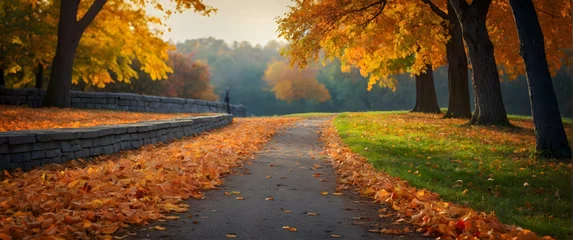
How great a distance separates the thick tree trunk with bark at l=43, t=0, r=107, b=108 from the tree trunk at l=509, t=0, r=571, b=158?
16473mm

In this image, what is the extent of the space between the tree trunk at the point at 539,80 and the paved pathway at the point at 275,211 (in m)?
4.51

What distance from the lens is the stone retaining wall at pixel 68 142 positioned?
792 centimetres

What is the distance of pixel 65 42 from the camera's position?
21.5 meters

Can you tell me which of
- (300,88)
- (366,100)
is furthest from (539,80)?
(366,100)

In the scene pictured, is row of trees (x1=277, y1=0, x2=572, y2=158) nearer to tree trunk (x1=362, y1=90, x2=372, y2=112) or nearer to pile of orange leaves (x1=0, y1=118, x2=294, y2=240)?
pile of orange leaves (x1=0, y1=118, x2=294, y2=240)

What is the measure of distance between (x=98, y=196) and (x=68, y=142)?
11.8 ft

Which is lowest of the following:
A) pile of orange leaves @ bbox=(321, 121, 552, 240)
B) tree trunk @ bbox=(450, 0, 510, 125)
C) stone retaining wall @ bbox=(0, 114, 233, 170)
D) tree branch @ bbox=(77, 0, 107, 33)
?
pile of orange leaves @ bbox=(321, 121, 552, 240)

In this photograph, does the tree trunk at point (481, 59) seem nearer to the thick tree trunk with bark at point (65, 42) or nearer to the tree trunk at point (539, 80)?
the tree trunk at point (539, 80)

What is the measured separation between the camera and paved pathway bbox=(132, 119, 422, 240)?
5.30 metres

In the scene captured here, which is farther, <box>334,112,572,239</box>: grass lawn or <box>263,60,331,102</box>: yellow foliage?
<box>263,60,331,102</box>: yellow foliage

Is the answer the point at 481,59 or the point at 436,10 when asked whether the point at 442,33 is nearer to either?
the point at 436,10

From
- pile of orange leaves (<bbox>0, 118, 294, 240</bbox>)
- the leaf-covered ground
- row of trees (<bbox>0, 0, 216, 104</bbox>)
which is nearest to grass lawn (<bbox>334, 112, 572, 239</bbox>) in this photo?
pile of orange leaves (<bbox>0, 118, 294, 240</bbox>)

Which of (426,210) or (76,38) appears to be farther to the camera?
(76,38)

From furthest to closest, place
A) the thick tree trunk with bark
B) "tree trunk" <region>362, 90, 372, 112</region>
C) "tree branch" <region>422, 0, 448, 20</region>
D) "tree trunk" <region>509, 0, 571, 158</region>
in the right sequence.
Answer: "tree trunk" <region>362, 90, 372, 112</region>, the thick tree trunk with bark, "tree branch" <region>422, 0, 448, 20</region>, "tree trunk" <region>509, 0, 571, 158</region>
